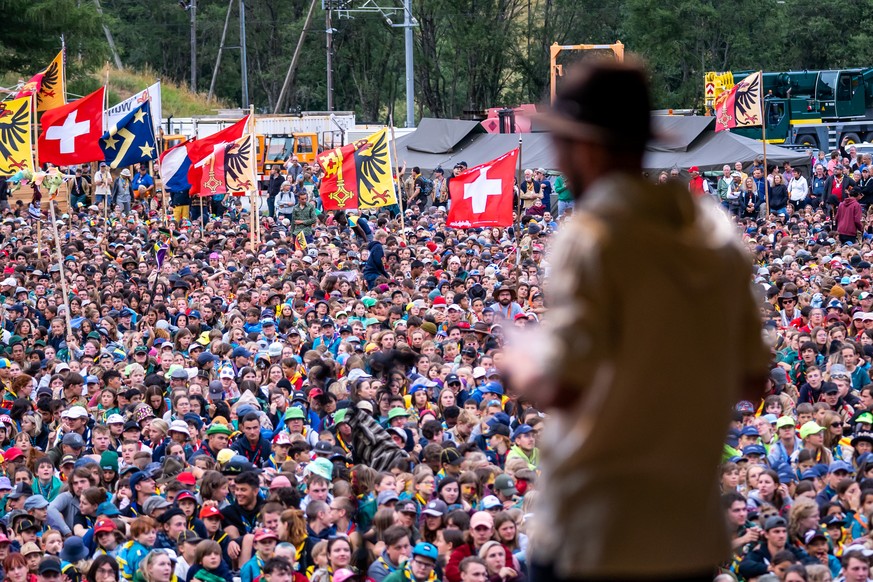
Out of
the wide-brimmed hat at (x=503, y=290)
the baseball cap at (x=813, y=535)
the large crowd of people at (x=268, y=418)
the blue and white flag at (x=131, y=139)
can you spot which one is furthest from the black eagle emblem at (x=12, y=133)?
Result: the baseball cap at (x=813, y=535)

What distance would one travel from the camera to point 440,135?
42.8 meters

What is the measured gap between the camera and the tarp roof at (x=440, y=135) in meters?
42.3

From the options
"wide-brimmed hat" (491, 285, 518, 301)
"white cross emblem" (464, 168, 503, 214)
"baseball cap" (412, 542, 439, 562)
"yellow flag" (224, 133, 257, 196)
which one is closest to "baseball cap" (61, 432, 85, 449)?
"baseball cap" (412, 542, 439, 562)

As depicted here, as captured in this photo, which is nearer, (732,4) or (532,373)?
(532,373)

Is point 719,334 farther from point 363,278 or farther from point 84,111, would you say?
point 84,111

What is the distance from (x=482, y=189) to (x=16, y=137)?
764 centimetres

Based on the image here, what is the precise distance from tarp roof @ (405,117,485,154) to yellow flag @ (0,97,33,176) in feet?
68.3

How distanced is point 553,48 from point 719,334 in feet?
117

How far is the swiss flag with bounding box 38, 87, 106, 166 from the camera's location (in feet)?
81.6

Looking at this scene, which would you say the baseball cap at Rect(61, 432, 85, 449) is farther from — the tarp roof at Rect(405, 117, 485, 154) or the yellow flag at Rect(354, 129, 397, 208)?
the tarp roof at Rect(405, 117, 485, 154)

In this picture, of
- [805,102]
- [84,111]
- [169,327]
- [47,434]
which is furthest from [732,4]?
[47,434]

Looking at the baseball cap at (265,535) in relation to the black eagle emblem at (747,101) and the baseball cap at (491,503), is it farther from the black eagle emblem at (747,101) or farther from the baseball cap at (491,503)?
the black eagle emblem at (747,101)

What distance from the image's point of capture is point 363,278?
21.7m

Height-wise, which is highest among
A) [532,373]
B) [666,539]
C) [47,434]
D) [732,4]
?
[732,4]
